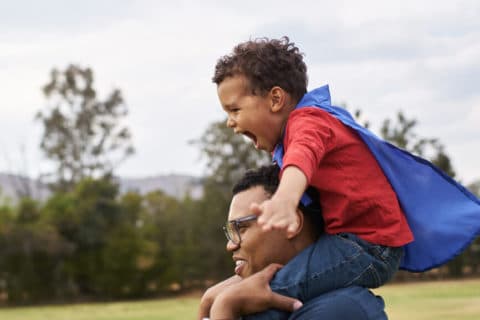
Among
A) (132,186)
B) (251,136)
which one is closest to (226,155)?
(132,186)

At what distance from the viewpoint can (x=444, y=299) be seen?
2945cm

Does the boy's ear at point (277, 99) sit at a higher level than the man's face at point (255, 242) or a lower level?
higher

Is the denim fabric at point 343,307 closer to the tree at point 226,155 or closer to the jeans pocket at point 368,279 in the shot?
the jeans pocket at point 368,279

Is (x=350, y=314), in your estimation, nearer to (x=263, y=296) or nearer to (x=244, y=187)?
(x=263, y=296)

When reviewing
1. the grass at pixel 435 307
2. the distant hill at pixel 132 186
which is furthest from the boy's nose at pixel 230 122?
the distant hill at pixel 132 186

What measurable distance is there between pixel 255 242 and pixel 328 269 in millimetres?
241

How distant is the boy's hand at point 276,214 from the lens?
7.45 ft

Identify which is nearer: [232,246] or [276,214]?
[276,214]

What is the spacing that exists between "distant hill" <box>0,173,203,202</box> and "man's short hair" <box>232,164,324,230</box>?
43823 millimetres

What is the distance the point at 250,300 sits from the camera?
9.14 feet

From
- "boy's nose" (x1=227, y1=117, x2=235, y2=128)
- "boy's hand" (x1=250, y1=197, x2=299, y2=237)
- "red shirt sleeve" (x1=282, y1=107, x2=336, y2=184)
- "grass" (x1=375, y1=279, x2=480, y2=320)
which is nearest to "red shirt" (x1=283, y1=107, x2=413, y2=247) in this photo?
"red shirt sleeve" (x1=282, y1=107, x2=336, y2=184)

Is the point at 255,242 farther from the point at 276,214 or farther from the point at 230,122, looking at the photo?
the point at 276,214

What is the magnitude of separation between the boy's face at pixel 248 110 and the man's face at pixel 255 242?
0.76 ft

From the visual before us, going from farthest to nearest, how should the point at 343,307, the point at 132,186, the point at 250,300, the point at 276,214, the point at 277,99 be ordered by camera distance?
the point at 132,186 → the point at 277,99 → the point at 250,300 → the point at 343,307 → the point at 276,214
